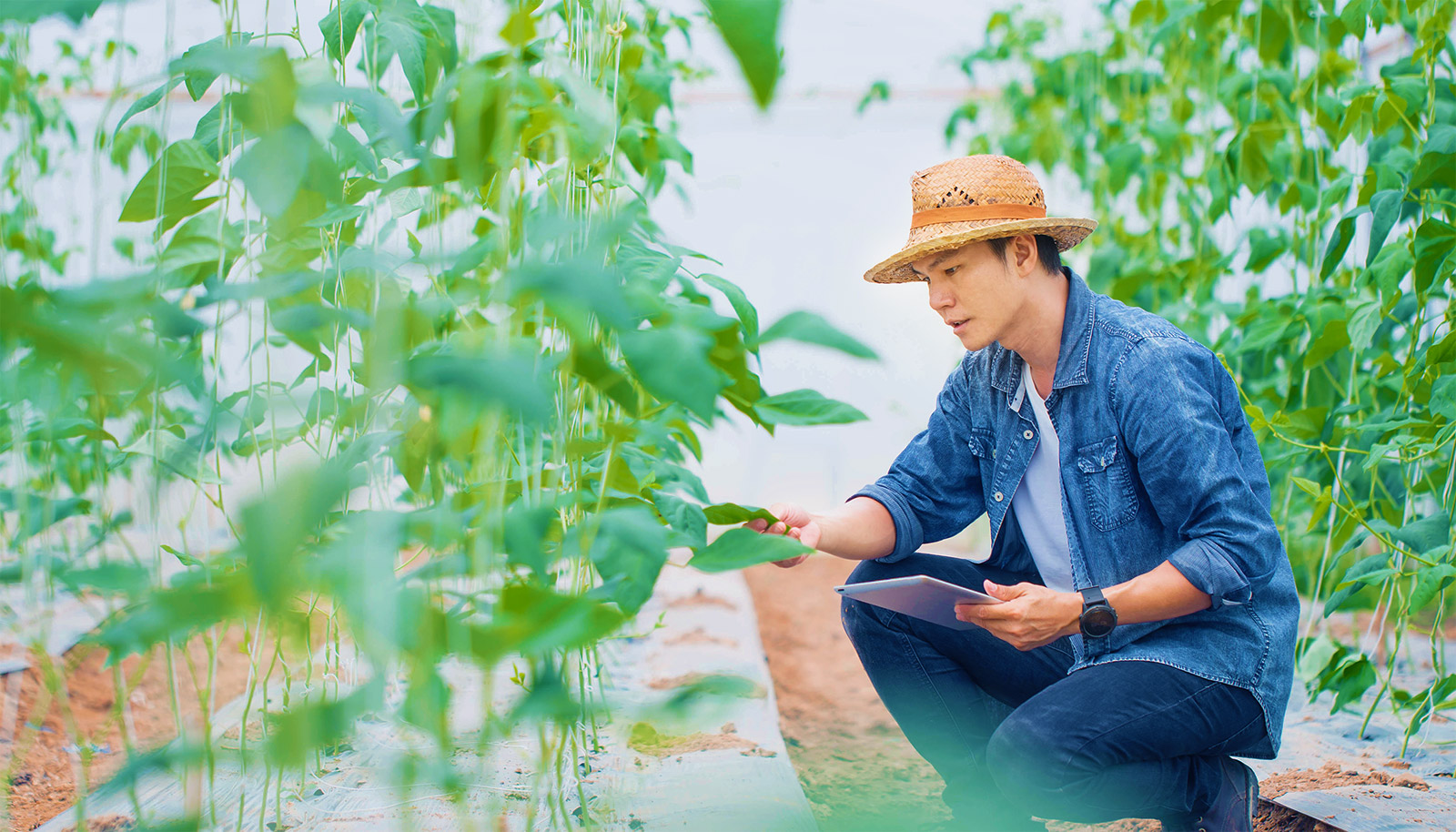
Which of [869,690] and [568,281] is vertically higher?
Result: [568,281]

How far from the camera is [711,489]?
3848 millimetres

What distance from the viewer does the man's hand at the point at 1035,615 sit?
1.04m

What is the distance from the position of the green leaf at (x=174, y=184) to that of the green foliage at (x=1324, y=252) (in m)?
1.20

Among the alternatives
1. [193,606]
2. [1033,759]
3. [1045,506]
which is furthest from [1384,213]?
[193,606]

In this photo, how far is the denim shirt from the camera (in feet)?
3.45

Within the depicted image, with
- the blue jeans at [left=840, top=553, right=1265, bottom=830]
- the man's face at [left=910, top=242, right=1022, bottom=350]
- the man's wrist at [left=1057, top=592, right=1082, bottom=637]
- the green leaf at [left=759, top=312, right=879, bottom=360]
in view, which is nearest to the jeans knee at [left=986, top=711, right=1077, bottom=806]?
the blue jeans at [left=840, top=553, right=1265, bottom=830]

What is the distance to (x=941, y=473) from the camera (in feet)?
4.50

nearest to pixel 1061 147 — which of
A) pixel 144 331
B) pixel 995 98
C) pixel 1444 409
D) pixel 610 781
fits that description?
pixel 995 98

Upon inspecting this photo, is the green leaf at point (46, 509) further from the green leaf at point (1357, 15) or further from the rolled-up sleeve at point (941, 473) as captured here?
the green leaf at point (1357, 15)

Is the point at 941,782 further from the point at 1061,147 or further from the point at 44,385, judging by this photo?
the point at 1061,147

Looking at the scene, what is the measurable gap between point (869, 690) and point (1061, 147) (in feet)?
5.81

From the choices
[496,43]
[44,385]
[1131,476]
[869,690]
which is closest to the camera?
[44,385]

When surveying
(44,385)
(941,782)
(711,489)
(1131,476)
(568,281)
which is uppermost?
(568,281)

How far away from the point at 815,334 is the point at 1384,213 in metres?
1.18
